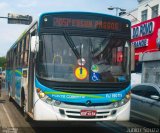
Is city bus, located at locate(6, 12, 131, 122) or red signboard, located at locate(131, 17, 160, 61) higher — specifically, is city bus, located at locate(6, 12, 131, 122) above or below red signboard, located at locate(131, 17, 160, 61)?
below

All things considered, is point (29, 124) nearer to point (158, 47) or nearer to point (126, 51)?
point (126, 51)

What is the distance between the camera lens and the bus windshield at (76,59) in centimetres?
→ 1005

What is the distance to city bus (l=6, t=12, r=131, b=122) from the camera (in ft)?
32.7

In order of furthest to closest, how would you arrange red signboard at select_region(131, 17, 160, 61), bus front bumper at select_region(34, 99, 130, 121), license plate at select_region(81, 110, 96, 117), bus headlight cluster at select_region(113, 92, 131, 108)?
red signboard at select_region(131, 17, 160, 61)
bus headlight cluster at select_region(113, 92, 131, 108)
license plate at select_region(81, 110, 96, 117)
bus front bumper at select_region(34, 99, 130, 121)

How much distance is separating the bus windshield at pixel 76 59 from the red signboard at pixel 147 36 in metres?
17.8

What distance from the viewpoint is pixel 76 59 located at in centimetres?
1014

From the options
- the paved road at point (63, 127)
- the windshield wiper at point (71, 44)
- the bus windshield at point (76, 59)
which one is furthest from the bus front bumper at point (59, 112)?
the windshield wiper at point (71, 44)

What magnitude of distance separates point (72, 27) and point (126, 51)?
162cm

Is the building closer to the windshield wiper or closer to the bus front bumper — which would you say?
the windshield wiper

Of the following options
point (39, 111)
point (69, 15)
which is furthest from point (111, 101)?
point (69, 15)

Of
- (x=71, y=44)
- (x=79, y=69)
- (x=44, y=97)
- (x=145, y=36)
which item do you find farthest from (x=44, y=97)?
(x=145, y=36)

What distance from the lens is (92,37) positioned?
10.4 meters

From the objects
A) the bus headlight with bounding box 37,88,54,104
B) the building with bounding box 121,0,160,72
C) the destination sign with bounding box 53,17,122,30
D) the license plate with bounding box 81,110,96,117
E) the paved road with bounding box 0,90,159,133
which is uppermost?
the building with bounding box 121,0,160,72

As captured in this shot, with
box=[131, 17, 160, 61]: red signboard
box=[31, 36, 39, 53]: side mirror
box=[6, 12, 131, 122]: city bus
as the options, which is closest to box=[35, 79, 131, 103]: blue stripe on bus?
box=[6, 12, 131, 122]: city bus
